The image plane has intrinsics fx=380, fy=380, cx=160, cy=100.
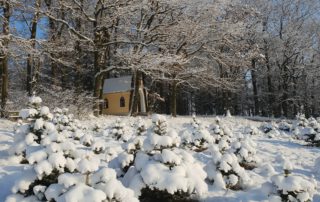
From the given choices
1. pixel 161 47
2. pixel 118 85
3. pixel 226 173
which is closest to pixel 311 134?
pixel 226 173

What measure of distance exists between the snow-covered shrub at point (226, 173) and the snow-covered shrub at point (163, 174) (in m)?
0.99

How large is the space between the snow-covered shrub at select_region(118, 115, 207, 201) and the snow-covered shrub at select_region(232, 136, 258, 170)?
2.85 meters

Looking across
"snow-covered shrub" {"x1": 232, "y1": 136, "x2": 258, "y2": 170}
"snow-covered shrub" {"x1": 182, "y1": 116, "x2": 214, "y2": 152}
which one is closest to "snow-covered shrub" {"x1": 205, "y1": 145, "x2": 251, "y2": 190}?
"snow-covered shrub" {"x1": 232, "y1": 136, "x2": 258, "y2": 170}

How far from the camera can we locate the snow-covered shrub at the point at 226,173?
736 cm

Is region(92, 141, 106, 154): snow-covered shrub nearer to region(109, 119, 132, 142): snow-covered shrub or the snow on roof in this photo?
region(109, 119, 132, 142): snow-covered shrub

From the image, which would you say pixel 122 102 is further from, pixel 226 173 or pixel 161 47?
pixel 226 173

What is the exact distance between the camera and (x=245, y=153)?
358 inches

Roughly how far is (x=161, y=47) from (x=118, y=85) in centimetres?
1392

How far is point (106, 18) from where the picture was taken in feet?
74.8

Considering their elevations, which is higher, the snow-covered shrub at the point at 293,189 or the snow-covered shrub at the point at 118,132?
the snow-covered shrub at the point at 118,132

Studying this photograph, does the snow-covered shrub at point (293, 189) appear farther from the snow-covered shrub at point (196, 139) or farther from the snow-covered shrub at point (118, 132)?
the snow-covered shrub at point (118, 132)

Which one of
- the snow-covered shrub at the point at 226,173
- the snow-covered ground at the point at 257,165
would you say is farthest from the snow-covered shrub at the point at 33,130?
the snow-covered shrub at the point at 226,173

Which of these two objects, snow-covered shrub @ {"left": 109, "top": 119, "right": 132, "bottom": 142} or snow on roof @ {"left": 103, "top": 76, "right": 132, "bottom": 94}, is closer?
snow-covered shrub @ {"left": 109, "top": 119, "right": 132, "bottom": 142}

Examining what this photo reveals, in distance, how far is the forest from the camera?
20.4m
